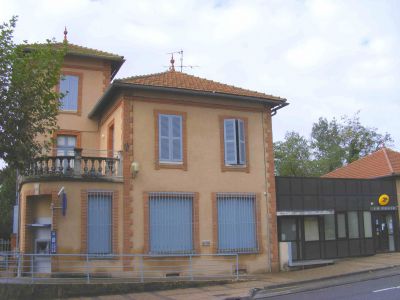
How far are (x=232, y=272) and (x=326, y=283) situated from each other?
3566 millimetres

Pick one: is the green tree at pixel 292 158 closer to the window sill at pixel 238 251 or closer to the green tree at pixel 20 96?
the window sill at pixel 238 251

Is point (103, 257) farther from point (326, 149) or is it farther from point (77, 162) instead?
point (326, 149)

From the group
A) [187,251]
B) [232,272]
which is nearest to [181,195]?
[187,251]

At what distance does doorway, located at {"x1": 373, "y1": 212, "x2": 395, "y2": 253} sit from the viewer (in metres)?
Result: 22.1

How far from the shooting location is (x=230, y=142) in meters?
18.8

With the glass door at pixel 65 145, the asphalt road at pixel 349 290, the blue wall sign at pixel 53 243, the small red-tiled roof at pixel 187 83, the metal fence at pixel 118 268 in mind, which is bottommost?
the asphalt road at pixel 349 290

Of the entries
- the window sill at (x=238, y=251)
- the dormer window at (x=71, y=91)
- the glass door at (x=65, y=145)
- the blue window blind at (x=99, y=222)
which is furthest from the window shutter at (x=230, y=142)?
the dormer window at (x=71, y=91)

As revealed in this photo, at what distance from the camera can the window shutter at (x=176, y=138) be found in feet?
58.7

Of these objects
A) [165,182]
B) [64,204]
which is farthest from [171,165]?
[64,204]

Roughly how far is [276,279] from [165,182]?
5.00m

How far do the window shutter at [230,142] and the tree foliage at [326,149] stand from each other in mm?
25835

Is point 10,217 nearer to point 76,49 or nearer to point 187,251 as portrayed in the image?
point 76,49

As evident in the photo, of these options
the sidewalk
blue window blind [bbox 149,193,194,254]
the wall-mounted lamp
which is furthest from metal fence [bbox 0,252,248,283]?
the wall-mounted lamp

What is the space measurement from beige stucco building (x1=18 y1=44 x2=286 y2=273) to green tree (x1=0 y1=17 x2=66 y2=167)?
275cm
